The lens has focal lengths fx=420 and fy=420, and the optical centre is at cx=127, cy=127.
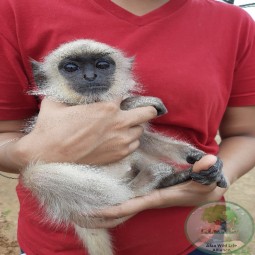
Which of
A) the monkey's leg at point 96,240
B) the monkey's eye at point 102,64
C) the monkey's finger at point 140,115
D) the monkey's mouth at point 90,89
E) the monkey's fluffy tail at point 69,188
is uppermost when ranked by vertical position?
the monkey's eye at point 102,64

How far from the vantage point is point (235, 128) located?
4.41ft

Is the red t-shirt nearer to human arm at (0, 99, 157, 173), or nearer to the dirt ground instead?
human arm at (0, 99, 157, 173)

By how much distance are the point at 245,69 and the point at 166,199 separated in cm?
46

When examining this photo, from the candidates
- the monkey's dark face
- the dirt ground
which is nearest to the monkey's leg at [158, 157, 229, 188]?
the monkey's dark face

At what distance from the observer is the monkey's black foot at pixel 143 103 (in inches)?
44.1

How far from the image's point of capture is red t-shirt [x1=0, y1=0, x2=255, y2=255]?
1.12m

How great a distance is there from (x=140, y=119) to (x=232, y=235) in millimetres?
446

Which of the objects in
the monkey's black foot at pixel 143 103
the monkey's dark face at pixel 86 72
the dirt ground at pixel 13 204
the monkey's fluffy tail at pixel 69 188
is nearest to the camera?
the monkey's fluffy tail at pixel 69 188

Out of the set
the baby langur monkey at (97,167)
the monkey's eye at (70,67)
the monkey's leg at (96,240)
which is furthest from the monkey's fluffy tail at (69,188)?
the monkey's eye at (70,67)

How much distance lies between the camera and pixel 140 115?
1104 millimetres

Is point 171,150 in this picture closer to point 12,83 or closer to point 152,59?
point 152,59

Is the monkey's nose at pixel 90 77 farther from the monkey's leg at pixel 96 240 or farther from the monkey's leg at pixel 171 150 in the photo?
the monkey's leg at pixel 96 240

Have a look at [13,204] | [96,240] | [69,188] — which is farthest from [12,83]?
[13,204]

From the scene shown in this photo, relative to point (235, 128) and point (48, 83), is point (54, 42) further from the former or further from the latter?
point (235, 128)
